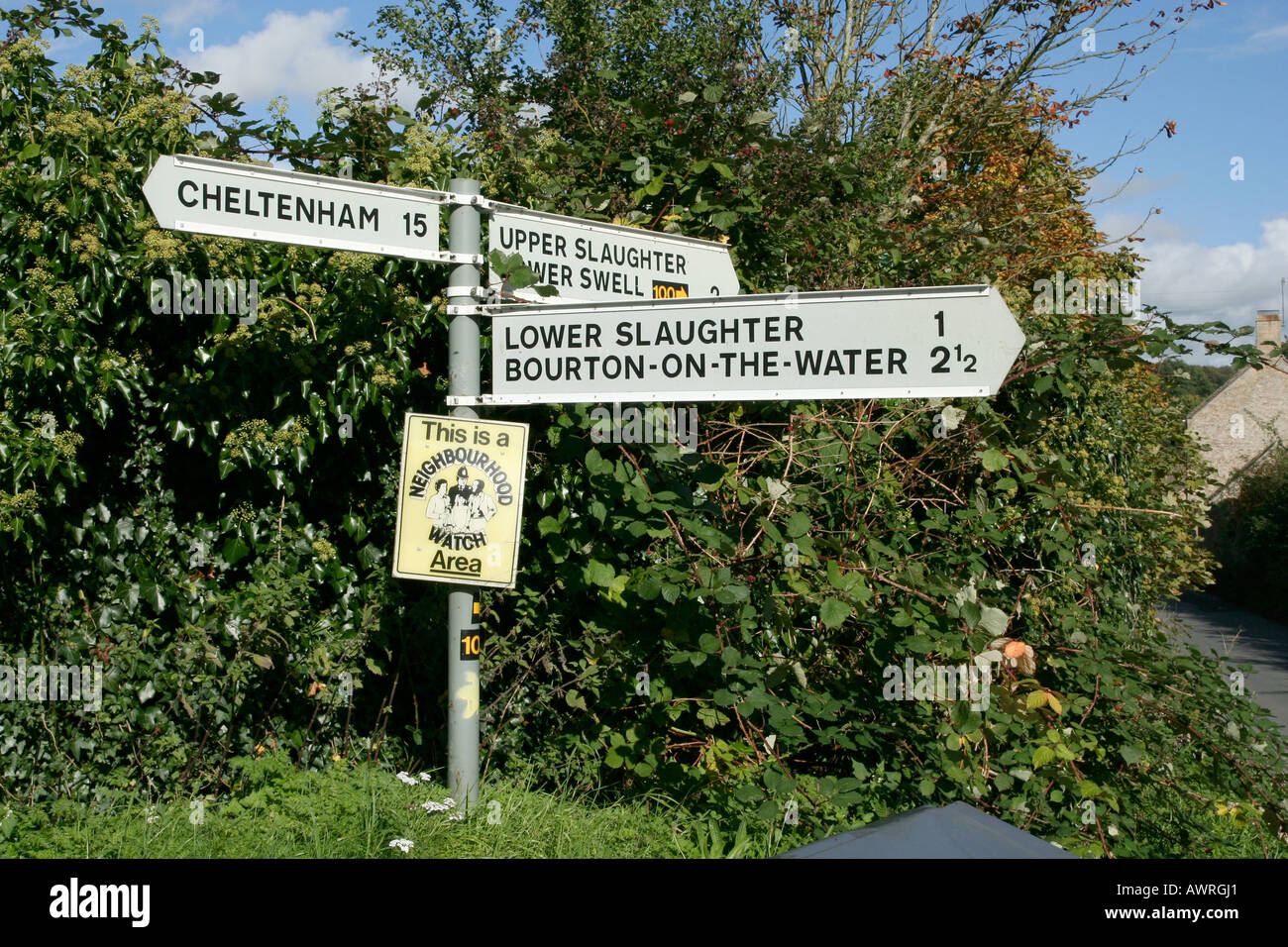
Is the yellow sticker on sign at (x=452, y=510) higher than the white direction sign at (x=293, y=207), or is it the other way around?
the white direction sign at (x=293, y=207)

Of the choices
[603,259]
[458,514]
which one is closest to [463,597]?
[458,514]

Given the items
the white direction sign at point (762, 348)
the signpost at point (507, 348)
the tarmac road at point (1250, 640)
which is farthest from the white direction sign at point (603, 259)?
the tarmac road at point (1250, 640)

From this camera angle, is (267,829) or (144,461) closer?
(267,829)

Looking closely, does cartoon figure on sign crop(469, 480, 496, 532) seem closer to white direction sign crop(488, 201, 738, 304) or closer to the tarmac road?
white direction sign crop(488, 201, 738, 304)

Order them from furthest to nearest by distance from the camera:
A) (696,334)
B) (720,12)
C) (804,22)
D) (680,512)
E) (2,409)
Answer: (720,12), (804,22), (680,512), (2,409), (696,334)

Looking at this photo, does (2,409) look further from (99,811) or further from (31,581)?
(99,811)

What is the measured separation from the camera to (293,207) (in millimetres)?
3221

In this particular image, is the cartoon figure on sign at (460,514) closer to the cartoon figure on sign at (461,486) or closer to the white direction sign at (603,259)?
the cartoon figure on sign at (461,486)

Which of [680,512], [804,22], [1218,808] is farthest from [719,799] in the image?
[804,22]

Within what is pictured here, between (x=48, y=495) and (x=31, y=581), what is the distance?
1.41 feet

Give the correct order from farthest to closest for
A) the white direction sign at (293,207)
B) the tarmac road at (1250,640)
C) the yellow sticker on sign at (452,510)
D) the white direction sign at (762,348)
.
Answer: the tarmac road at (1250,640)
the yellow sticker on sign at (452,510)
the white direction sign at (293,207)
the white direction sign at (762,348)

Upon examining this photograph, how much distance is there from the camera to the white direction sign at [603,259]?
3.51 metres

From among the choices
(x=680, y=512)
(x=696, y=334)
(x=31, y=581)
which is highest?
(x=696, y=334)

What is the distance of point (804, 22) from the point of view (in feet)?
37.4
